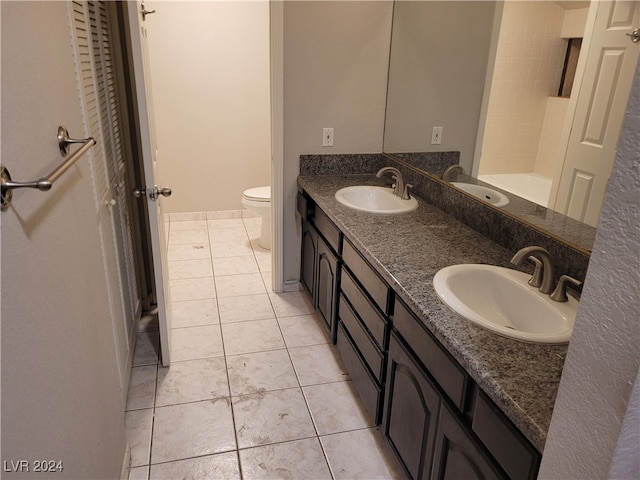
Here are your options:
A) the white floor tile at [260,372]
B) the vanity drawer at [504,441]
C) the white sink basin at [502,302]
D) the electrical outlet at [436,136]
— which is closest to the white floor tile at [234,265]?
the white floor tile at [260,372]

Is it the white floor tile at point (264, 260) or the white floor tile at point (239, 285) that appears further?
the white floor tile at point (264, 260)

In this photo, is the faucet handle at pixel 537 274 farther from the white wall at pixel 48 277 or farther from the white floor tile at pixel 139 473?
the white floor tile at pixel 139 473

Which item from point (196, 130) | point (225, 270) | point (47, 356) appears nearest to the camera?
point (47, 356)

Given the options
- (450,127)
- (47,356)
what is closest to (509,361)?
(47,356)

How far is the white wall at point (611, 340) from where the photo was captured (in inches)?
21.7

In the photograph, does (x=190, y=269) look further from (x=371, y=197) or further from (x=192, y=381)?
(x=371, y=197)

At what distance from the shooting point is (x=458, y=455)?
1211 mm

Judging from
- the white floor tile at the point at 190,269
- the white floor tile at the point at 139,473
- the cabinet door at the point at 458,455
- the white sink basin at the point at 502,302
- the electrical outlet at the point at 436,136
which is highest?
the electrical outlet at the point at 436,136

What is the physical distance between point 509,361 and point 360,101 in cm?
204

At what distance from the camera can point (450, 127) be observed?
89.0 inches

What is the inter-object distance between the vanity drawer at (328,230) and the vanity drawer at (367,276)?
83mm

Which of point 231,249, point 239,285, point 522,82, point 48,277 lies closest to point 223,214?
point 231,249

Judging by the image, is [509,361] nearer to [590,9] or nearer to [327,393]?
[590,9]

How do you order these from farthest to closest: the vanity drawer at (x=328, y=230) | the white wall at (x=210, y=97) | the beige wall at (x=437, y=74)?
the white wall at (x=210, y=97) → the vanity drawer at (x=328, y=230) → the beige wall at (x=437, y=74)
